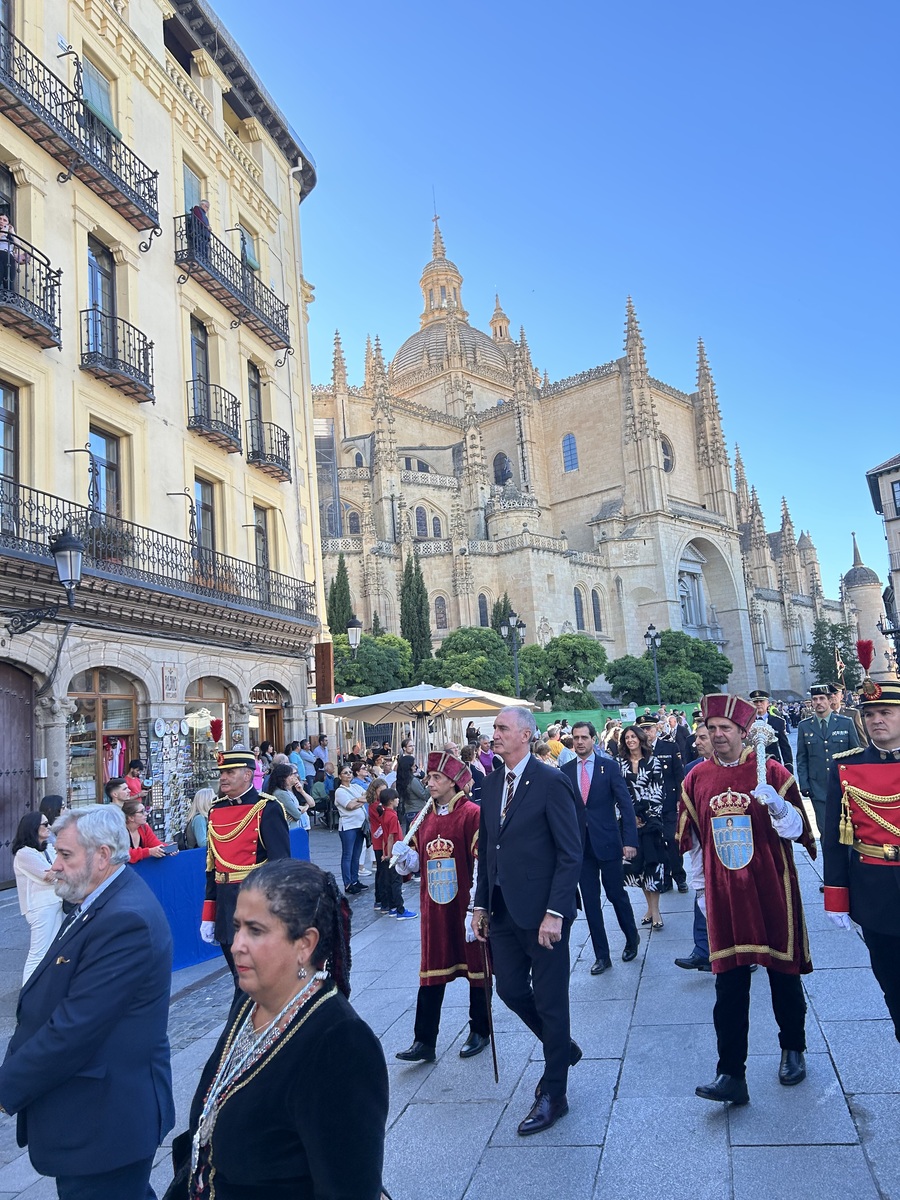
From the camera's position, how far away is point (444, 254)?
88.7m

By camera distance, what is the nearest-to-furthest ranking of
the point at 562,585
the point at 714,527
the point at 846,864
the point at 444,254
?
the point at 846,864
the point at 562,585
the point at 714,527
the point at 444,254

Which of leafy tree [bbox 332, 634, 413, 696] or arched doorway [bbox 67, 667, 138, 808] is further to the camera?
leafy tree [bbox 332, 634, 413, 696]

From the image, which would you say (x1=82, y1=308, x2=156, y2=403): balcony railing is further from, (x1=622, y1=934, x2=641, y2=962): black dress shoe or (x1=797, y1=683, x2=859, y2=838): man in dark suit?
(x1=622, y1=934, x2=641, y2=962): black dress shoe

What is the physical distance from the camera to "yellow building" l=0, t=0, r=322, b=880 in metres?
12.6

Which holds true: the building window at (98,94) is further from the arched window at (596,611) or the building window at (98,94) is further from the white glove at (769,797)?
the arched window at (596,611)

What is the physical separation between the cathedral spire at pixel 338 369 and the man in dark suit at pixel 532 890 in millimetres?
63603

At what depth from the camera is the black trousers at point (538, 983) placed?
4281mm

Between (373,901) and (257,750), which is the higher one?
(257,750)

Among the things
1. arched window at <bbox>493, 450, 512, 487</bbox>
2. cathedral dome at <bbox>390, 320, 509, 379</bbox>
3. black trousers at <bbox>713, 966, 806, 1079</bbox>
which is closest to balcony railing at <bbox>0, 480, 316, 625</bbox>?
black trousers at <bbox>713, 966, 806, 1079</bbox>

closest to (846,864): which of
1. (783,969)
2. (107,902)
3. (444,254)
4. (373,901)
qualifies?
(783,969)

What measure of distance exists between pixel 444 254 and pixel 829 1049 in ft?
302

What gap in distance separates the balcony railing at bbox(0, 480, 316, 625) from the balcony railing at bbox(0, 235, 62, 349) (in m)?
2.26

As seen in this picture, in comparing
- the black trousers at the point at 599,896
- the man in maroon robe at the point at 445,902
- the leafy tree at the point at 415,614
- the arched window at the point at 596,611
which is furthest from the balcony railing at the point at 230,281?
the arched window at the point at 596,611

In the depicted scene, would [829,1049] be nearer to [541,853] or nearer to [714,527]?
[541,853]
